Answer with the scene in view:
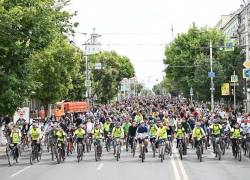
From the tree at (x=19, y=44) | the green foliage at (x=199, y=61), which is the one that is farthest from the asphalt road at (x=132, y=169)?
the green foliage at (x=199, y=61)

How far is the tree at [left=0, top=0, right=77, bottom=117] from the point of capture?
72.6 ft

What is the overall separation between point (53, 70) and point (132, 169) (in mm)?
23055

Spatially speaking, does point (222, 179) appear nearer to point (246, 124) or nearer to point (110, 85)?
point (246, 124)

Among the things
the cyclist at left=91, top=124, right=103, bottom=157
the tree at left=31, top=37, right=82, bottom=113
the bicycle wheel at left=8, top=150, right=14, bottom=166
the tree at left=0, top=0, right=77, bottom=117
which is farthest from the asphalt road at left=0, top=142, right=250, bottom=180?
the tree at left=31, top=37, right=82, bottom=113

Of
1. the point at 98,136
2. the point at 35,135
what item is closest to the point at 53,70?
the point at 35,135

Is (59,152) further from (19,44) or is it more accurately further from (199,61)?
(199,61)

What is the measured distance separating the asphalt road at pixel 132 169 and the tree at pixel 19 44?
15.2 feet

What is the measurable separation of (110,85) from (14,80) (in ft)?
185

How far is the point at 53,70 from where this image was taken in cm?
3734

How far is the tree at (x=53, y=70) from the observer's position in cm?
3734

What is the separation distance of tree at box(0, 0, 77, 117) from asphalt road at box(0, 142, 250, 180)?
463cm

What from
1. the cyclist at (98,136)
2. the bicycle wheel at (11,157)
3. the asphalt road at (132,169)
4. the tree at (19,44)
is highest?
the tree at (19,44)

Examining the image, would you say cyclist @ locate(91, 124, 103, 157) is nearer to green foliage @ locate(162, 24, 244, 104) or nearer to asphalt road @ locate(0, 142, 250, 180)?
asphalt road @ locate(0, 142, 250, 180)

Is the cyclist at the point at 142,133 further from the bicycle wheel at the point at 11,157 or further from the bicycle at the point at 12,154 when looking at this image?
the bicycle wheel at the point at 11,157
